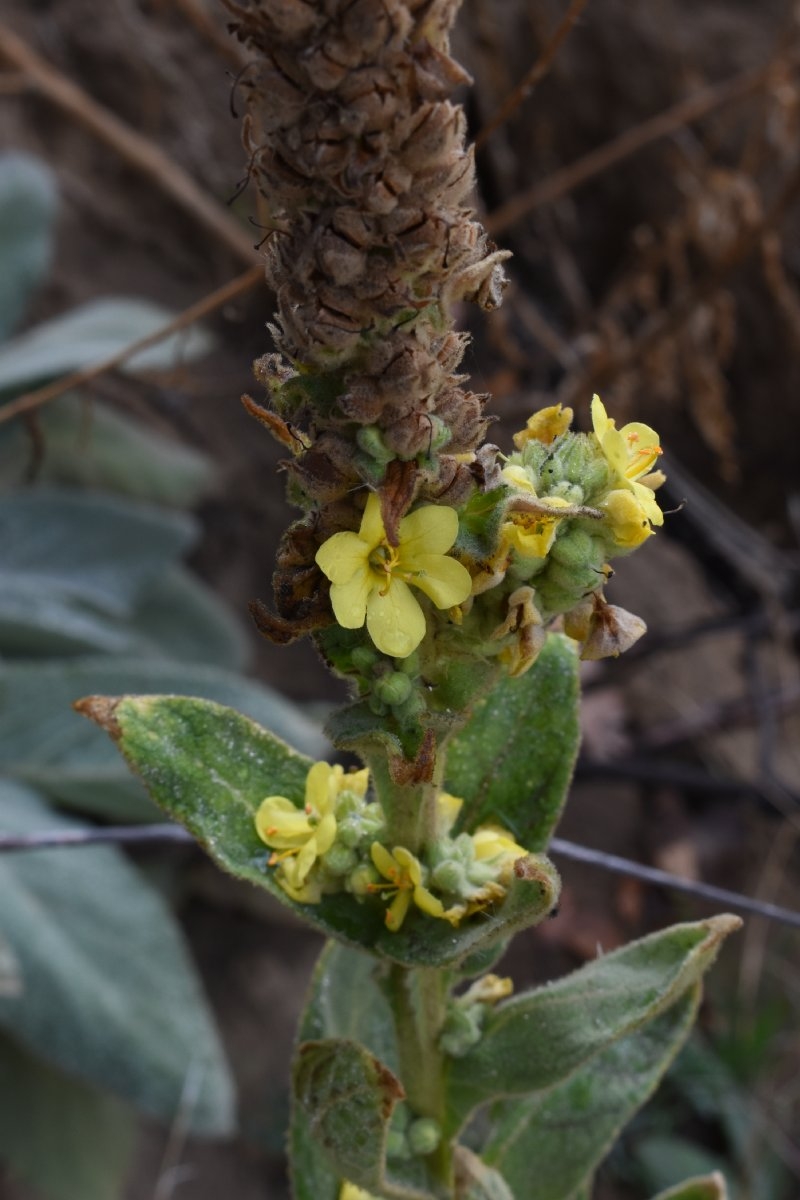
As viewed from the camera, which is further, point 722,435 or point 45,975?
point 722,435

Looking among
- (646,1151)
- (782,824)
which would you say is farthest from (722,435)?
(646,1151)

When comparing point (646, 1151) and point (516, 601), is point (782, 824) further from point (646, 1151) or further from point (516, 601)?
point (516, 601)

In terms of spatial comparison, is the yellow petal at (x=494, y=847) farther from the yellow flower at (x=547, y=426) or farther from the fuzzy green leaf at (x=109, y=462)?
the fuzzy green leaf at (x=109, y=462)

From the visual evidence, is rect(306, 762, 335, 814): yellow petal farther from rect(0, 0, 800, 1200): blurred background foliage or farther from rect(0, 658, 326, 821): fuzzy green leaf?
rect(0, 658, 326, 821): fuzzy green leaf

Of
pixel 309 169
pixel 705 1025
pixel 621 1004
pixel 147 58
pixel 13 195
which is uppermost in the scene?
pixel 147 58

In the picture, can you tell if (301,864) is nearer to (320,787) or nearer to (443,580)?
(320,787)

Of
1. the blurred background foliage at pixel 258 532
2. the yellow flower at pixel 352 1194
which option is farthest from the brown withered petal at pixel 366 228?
the blurred background foliage at pixel 258 532

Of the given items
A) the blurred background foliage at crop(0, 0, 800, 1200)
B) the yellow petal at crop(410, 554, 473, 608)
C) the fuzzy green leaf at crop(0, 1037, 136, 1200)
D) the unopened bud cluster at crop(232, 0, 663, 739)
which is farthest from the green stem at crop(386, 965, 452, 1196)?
the fuzzy green leaf at crop(0, 1037, 136, 1200)
